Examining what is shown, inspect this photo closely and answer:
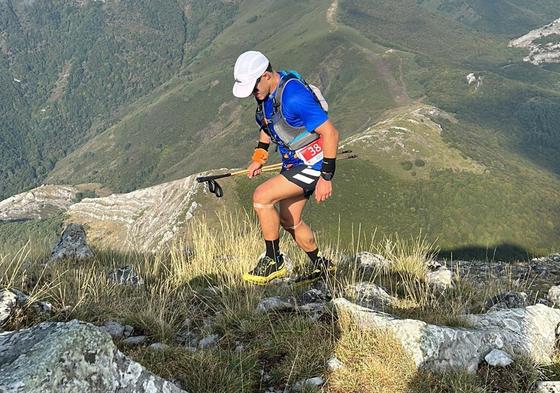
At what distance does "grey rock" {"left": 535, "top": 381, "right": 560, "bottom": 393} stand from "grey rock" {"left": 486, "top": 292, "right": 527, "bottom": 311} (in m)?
2.56

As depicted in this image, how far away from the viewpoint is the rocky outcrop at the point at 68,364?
2.73 metres

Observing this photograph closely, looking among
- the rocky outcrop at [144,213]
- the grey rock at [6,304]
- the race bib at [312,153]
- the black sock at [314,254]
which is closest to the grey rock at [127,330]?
the grey rock at [6,304]

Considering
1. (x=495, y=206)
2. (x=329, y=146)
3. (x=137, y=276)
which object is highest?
(x=329, y=146)

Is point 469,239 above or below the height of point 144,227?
below

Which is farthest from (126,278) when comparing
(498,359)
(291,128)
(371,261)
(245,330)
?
(498,359)

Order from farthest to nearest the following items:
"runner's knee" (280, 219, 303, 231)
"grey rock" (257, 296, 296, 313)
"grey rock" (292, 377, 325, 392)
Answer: "runner's knee" (280, 219, 303, 231) < "grey rock" (257, 296, 296, 313) < "grey rock" (292, 377, 325, 392)

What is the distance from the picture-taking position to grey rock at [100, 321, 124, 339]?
15.0 ft

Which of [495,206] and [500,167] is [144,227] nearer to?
[495,206]

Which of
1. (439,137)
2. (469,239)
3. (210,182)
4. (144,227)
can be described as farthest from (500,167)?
(210,182)

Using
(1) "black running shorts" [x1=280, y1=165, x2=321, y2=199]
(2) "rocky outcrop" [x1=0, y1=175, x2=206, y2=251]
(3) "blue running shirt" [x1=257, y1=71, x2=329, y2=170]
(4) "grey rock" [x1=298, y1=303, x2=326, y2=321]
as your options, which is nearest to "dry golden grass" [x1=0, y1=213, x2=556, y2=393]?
(4) "grey rock" [x1=298, y1=303, x2=326, y2=321]

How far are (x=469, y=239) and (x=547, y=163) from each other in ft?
282

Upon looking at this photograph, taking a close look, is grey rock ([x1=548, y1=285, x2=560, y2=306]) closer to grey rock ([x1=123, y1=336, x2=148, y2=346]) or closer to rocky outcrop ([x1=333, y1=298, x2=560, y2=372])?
rocky outcrop ([x1=333, y1=298, x2=560, y2=372])

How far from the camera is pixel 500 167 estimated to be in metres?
152

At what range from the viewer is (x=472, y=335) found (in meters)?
4.41
